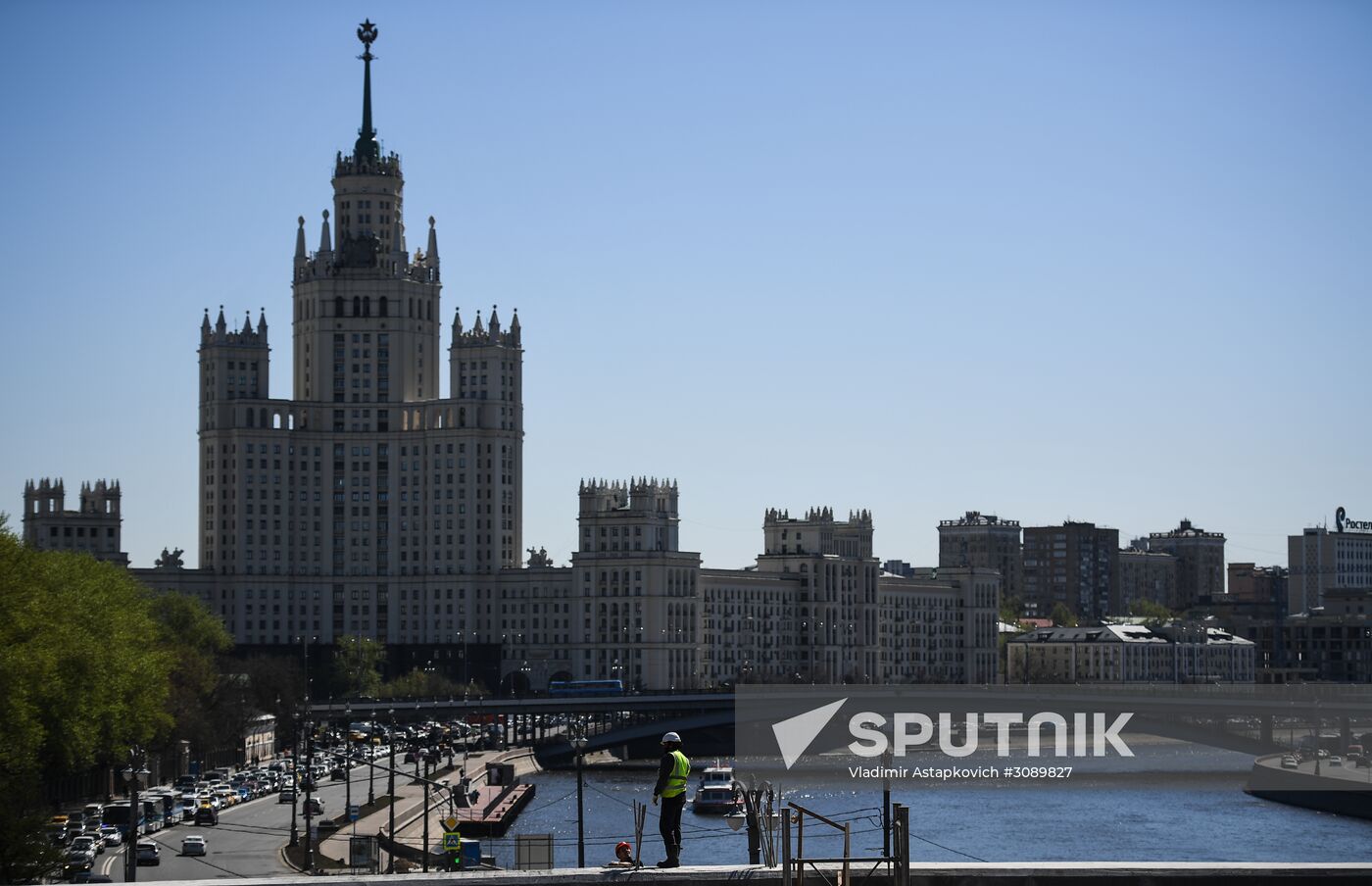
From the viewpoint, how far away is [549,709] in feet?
609

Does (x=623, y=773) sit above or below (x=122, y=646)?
below

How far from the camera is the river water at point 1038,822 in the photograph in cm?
10638

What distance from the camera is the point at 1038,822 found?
12356 centimetres

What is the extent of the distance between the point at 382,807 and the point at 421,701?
65679mm

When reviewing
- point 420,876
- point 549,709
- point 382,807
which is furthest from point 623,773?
point 420,876

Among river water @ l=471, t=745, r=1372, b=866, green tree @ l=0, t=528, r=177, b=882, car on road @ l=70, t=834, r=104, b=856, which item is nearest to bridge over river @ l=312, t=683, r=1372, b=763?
river water @ l=471, t=745, r=1372, b=866

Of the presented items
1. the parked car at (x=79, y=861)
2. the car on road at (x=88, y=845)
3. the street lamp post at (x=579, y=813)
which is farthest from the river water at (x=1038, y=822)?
the parked car at (x=79, y=861)

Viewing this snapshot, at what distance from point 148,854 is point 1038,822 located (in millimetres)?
52044

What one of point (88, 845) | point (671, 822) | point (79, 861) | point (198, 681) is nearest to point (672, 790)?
point (671, 822)

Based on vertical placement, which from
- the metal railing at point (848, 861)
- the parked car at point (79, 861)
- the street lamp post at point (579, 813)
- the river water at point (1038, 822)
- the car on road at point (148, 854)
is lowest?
the river water at point (1038, 822)

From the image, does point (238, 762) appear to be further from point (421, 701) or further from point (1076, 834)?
point (1076, 834)

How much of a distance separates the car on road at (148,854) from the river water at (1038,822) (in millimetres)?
17903

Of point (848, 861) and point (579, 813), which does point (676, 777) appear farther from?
point (579, 813)

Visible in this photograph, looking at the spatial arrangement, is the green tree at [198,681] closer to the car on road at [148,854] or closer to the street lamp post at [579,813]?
the car on road at [148,854]
